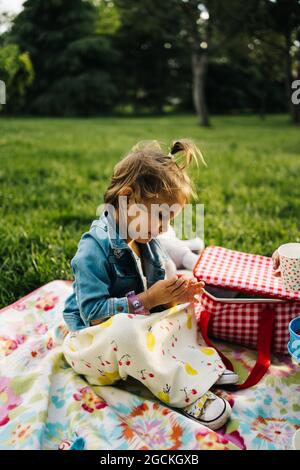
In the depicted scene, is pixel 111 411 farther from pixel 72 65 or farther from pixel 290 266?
pixel 72 65

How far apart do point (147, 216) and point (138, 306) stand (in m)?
0.36

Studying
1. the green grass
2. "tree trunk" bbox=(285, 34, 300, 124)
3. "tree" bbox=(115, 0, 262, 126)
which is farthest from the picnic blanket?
"tree" bbox=(115, 0, 262, 126)

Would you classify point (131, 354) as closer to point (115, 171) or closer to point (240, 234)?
point (115, 171)

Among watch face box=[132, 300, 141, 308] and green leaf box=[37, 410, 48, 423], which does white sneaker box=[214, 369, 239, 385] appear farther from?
green leaf box=[37, 410, 48, 423]

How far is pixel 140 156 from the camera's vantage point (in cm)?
185

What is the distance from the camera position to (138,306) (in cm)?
182

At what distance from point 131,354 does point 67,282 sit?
3.42 ft

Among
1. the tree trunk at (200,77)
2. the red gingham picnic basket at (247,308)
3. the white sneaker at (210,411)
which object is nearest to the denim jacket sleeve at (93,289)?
the white sneaker at (210,411)

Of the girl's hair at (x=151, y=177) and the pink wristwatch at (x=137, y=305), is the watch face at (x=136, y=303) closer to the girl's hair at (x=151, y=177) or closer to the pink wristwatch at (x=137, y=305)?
the pink wristwatch at (x=137, y=305)

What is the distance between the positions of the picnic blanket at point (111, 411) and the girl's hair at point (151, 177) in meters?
0.74

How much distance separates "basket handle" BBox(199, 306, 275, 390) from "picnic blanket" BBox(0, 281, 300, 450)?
0.11ft

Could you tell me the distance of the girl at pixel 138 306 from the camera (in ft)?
5.56

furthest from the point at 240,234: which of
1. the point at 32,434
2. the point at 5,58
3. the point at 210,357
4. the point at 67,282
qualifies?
the point at 5,58

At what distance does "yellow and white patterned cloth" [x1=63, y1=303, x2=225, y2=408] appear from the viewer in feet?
5.52
